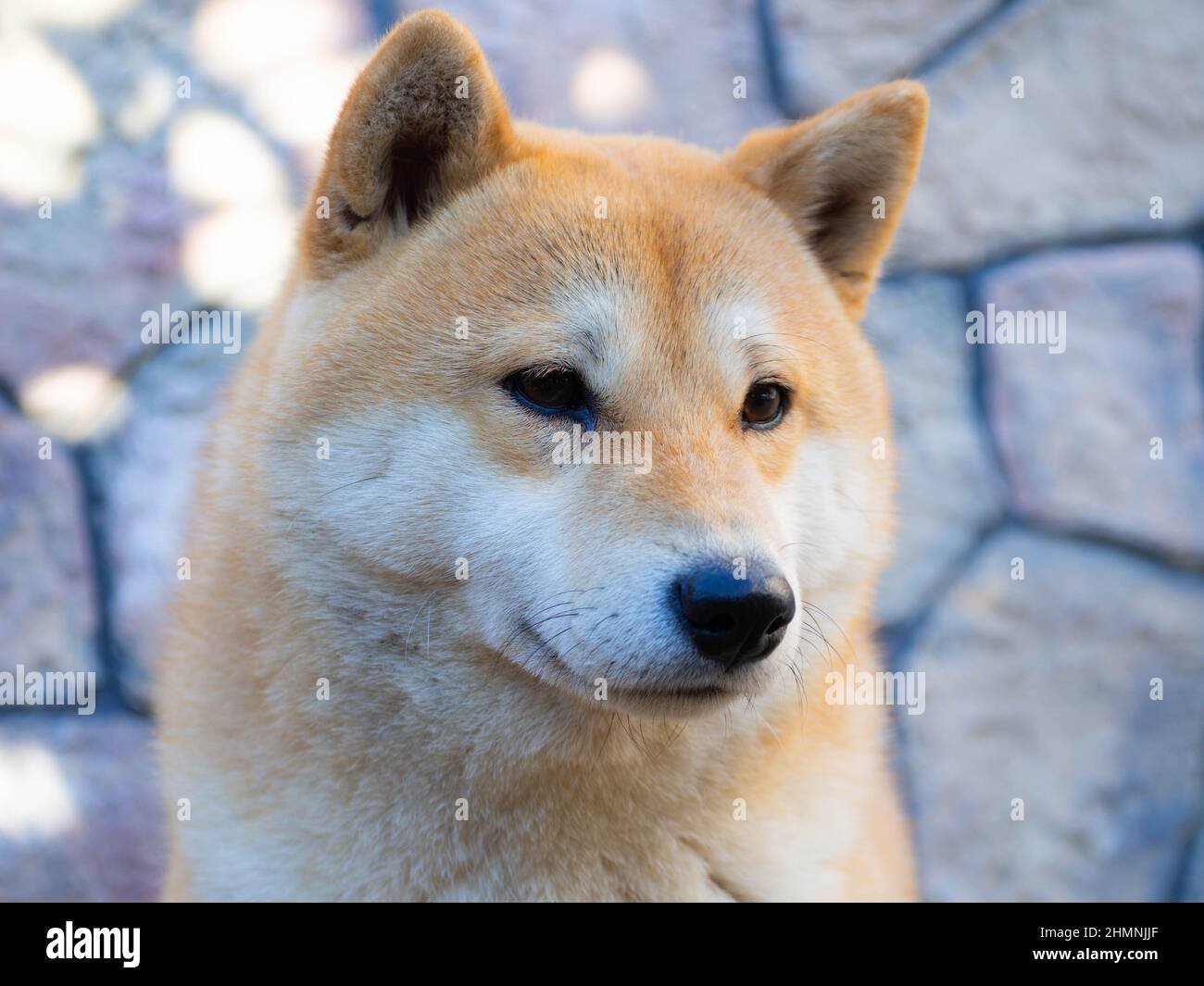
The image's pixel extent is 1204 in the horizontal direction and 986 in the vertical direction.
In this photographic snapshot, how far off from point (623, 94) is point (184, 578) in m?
2.34

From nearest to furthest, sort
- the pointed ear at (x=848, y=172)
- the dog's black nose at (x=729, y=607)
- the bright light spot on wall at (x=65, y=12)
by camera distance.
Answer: the dog's black nose at (x=729, y=607)
the pointed ear at (x=848, y=172)
the bright light spot on wall at (x=65, y=12)

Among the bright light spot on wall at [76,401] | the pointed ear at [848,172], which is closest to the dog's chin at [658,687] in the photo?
the pointed ear at [848,172]

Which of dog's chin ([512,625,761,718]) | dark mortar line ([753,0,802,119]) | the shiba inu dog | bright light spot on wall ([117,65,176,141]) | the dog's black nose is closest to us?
the dog's black nose

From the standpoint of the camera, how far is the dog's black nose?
172 centimetres

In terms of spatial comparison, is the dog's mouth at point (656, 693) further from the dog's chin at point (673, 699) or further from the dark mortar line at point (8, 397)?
the dark mortar line at point (8, 397)

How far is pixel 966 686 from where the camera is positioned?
3943mm

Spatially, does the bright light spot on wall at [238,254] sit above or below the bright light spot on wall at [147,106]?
below

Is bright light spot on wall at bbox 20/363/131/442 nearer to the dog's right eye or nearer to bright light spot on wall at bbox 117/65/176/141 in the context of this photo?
bright light spot on wall at bbox 117/65/176/141

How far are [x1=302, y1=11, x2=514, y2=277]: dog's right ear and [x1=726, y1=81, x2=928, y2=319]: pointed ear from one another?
63 cm

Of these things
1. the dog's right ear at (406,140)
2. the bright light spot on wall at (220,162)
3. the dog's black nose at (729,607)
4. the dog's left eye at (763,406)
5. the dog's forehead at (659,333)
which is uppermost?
the bright light spot on wall at (220,162)

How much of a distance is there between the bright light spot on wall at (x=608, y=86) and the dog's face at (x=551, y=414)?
1.63 metres

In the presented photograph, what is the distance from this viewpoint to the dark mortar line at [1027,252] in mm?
4020

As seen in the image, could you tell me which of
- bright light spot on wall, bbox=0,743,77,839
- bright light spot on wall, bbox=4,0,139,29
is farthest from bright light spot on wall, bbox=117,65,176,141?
bright light spot on wall, bbox=0,743,77,839
